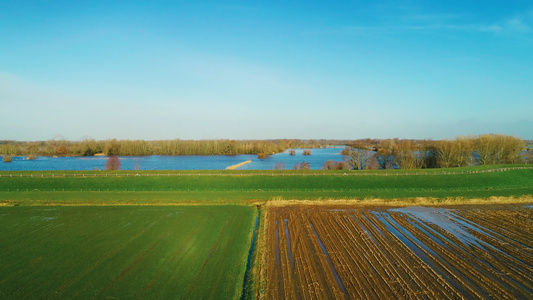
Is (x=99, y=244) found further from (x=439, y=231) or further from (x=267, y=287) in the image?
(x=439, y=231)

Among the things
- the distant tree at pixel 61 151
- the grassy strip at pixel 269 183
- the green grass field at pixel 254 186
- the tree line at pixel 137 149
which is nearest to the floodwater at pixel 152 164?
the distant tree at pixel 61 151

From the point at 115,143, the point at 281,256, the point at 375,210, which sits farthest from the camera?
the point at 115,143

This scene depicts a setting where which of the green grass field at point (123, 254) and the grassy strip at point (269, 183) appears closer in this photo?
the green grass field at point (123, 254)

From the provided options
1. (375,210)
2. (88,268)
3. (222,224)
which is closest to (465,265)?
(375,210)

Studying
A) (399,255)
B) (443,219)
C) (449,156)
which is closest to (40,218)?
(399,255)

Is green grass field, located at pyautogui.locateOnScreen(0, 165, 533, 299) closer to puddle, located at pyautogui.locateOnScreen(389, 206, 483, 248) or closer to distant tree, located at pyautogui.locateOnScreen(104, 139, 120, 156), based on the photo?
puddle, located at pyautogui.locateOnScreen(389, 206, 483, 248)

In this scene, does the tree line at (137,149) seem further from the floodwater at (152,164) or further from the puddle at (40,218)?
the puddle at (40,218)
